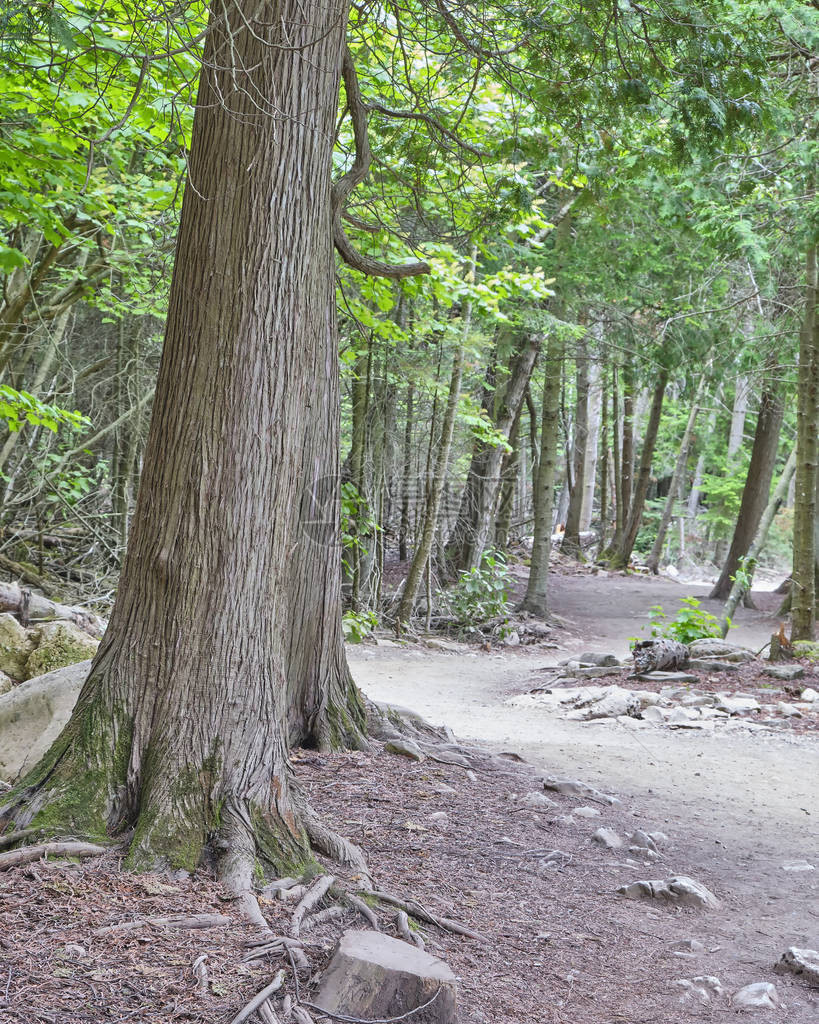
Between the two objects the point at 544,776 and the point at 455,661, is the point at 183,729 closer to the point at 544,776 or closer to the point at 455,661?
the point at 544,776

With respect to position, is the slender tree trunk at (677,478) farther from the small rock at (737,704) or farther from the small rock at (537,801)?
the small rock at (537,801)

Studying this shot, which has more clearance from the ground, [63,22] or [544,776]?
[63,22]

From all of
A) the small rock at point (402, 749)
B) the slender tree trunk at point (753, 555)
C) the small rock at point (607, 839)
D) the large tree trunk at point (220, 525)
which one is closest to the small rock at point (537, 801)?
the small rock at point (607, 839)

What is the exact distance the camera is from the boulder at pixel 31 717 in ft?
15.7

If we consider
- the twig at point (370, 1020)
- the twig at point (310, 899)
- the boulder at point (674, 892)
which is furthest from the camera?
the boulder at point (674, 892)

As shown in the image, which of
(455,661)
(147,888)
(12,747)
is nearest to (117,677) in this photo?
(147,888)

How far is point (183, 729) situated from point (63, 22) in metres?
3.41

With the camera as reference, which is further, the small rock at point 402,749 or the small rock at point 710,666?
the small rock at point 710,666

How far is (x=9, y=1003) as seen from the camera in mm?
2402

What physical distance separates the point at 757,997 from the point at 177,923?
7.44ft

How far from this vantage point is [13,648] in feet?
22.9

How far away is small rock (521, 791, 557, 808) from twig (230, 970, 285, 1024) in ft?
9.21

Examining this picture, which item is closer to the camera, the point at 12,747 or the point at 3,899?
the point at 3,899

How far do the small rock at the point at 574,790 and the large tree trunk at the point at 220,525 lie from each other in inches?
101
